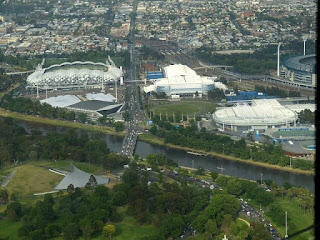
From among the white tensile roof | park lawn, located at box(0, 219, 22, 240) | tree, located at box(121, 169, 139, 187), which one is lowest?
park lawn, located at box(0, 219, 22, 240)

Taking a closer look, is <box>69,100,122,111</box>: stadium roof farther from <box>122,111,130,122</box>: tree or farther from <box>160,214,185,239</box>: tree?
<box>160,214,185,239</box>: tree

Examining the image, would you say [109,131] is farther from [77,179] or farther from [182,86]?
[77,179]

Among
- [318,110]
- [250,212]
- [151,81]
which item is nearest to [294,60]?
[151,81]

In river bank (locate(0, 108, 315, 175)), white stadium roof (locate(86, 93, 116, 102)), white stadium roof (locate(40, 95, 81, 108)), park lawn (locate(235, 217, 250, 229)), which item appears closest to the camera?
park lawn (locate(235, 217, 250, 229))

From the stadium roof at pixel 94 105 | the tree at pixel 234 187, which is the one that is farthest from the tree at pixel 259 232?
the stadium roof at pixel 94 105

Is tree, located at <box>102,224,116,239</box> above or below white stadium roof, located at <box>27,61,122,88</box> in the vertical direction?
below

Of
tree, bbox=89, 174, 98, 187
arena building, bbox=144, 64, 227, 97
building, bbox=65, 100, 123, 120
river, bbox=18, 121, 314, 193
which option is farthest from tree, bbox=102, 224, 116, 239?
arena building, bbox=144, 64, 227, 97
